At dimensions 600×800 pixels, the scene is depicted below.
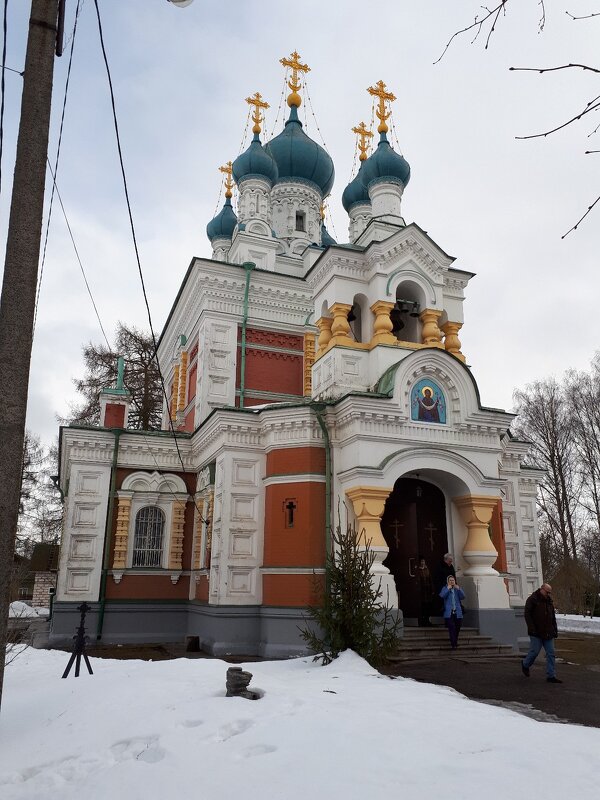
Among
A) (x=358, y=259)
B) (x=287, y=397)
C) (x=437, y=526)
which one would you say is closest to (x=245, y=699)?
(x=437, y=526)

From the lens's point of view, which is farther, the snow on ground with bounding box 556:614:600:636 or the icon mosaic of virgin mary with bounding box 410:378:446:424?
the snow on ground with bounding box 556:614:600:636

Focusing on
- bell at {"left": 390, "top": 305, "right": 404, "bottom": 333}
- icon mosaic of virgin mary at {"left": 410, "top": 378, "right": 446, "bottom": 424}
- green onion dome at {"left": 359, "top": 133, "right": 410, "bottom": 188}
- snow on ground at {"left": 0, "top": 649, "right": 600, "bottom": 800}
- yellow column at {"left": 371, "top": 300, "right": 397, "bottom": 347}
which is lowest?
snow on ground at {"left": 0, "top": 649, "right": 600, "bottom": 800}

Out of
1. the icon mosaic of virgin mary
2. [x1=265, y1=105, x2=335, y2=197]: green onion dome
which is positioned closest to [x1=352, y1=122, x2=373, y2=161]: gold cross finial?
[x1=265, y1=105, x2=335, y2=197]: green onion dome

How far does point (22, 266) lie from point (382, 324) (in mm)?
8113

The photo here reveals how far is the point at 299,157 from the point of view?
A: 61.4 ft

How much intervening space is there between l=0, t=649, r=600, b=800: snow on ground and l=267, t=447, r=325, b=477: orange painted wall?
5.06 m

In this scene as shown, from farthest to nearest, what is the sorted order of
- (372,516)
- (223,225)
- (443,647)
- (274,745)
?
(223,225) < (372,516) < (443,647) < (274,745)

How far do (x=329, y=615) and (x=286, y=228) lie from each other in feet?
42.4

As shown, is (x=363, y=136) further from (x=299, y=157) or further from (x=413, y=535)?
(x=413, y=535)

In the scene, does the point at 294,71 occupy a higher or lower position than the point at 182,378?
higher

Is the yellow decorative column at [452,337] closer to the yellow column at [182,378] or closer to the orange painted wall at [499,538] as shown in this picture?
the orange painted wall at [499,538]

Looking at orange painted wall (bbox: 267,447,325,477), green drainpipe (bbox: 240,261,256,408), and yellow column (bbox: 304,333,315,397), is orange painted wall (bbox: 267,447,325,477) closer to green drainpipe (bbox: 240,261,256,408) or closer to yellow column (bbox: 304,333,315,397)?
green drainpipe (bbox: 240,261,256,408)

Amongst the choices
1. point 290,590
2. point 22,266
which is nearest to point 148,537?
point 290,590

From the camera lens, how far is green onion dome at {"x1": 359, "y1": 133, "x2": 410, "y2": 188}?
14.2m
